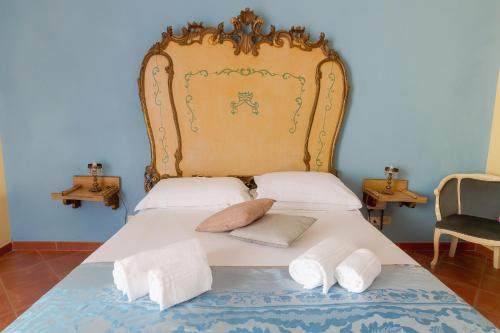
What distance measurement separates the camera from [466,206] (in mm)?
2688

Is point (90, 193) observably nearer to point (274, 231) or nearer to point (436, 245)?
point (274, 231)

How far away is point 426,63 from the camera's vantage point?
103 inches

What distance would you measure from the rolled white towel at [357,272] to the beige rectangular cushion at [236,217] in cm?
57

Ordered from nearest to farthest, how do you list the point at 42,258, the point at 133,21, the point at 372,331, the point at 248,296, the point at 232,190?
the point at 372,331 < the point at 248,296 < the point at 232,190 < the point at 133,21 < the point at 42,258

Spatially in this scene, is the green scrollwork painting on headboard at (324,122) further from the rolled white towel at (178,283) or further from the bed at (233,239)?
the rolled white towel at (178,283)

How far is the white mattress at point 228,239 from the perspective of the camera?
148cm

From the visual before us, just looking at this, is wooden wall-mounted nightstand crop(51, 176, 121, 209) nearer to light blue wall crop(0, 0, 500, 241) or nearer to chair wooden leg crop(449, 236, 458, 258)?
light blue wall crop(0, 0, 500, 241)

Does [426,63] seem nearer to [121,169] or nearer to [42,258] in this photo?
[121,169]

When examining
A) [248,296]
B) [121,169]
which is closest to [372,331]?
[248,296]

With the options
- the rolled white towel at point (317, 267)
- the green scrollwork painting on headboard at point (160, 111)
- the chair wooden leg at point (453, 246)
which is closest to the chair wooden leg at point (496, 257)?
the chair wooden leg at point (453, 246)

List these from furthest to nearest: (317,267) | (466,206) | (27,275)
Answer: (466,206), (27,275), (317,267)

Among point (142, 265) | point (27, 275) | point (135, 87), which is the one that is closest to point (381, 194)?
point (142, 265)

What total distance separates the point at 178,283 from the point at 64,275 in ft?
5.88

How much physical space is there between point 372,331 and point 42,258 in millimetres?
2726
